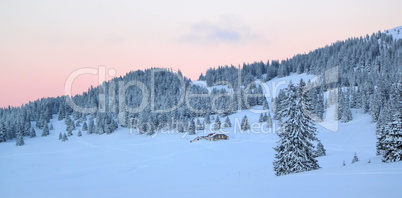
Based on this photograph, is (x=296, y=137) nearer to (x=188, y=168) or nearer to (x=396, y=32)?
(x=188, y=168)

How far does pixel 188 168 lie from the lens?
134ft

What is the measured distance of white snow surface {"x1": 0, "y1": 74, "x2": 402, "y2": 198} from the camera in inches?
401

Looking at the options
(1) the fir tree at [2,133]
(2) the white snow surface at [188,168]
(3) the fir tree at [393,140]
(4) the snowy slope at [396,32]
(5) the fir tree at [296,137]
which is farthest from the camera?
(4) the snowy slope at [396,32]

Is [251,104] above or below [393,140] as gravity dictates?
above

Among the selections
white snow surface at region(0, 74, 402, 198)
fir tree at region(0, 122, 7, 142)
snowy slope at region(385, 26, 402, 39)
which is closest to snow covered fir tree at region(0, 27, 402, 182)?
fir tree at region(0, 122, 7, 142)

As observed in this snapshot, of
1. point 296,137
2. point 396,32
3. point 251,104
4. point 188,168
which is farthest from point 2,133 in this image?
point 396,32

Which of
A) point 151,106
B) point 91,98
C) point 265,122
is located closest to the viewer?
point 265,122

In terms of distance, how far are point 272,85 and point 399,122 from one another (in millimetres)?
118041

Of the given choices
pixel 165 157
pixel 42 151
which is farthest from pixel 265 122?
pixel 42 151

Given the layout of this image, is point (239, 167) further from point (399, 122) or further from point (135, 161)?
point (399, 122)

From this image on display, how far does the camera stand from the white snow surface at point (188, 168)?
33.4 ft

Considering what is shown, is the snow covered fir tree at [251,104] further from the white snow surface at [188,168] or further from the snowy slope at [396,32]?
the snowy slope at [396,32]

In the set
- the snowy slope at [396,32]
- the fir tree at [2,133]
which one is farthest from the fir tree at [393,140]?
the snowy slope at [396,32]

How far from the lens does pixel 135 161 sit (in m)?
49.2
